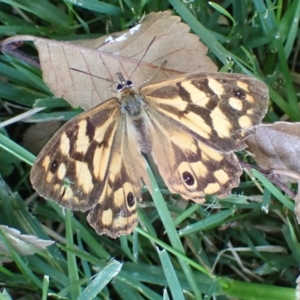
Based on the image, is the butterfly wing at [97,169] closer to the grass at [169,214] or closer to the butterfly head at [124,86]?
the butterfly head at [124,86]

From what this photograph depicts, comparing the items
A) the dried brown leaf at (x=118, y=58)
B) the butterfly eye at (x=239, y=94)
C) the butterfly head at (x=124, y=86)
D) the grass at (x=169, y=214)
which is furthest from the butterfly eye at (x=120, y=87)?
the butterfly eye at (x=239, y=94)

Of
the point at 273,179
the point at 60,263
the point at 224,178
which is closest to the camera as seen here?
the point at 224,178

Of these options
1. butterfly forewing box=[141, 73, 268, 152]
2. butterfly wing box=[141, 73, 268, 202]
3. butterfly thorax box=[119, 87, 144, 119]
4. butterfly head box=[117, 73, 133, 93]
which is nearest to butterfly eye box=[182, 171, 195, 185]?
butterfly wing box=[141, 73, 268, 202]

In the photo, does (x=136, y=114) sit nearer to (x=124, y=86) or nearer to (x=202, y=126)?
(x=124, y=86)

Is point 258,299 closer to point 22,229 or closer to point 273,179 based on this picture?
point 273,179

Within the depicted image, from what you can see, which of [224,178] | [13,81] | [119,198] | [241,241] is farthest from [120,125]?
[241,241]

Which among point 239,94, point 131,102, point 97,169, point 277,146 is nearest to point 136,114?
point 131,102

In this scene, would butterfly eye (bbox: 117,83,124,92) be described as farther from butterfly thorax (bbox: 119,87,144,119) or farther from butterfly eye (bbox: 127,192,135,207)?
butterfly eye (bbox: 127,192,135,207)
